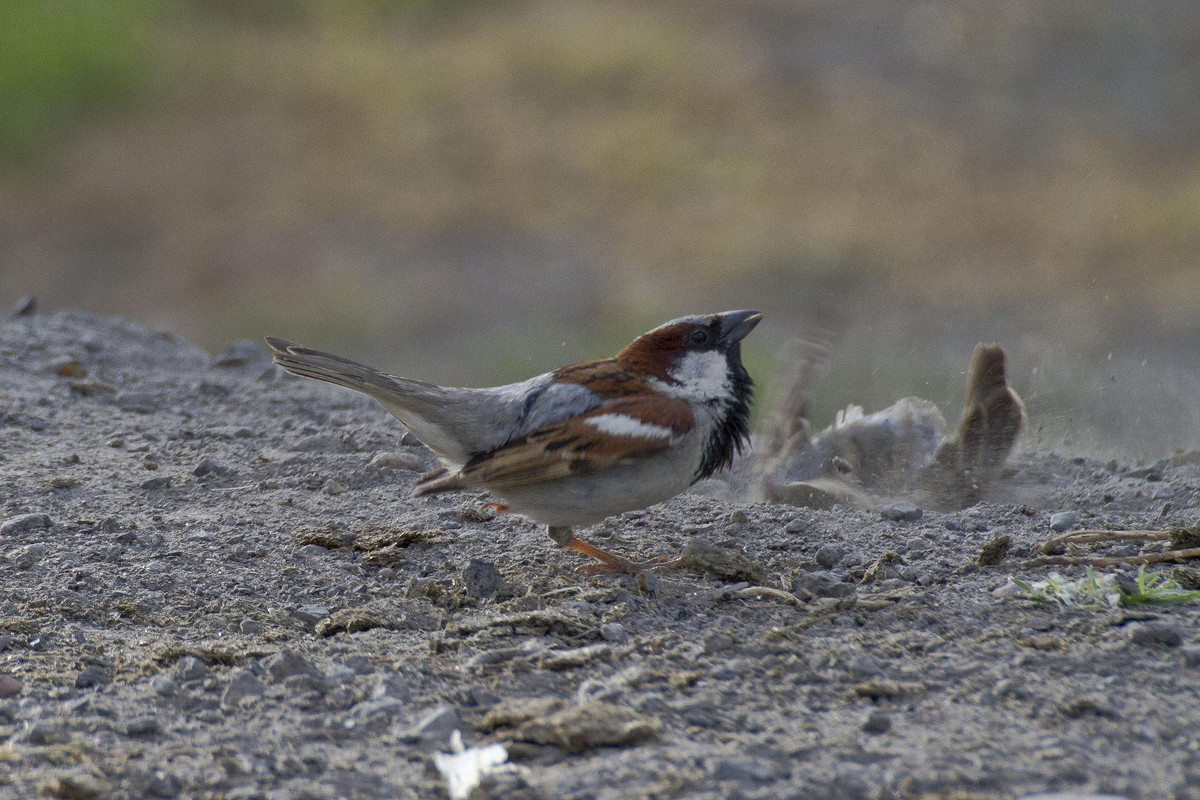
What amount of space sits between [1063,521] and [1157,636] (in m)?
1.28

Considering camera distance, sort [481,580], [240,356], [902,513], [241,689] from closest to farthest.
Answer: [241,689]
[481,580]
[902,513]
[240,356]

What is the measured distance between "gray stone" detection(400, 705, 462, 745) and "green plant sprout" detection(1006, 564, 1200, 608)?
1.71 metres

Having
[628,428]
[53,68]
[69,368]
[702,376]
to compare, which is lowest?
[628,428]

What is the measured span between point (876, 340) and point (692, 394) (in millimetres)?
4153

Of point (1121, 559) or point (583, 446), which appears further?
point (583, 446)

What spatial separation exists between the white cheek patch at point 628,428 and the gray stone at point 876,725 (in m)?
1.55

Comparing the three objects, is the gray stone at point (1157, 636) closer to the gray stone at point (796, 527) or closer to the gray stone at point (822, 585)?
the gray stone at point (822, 585)

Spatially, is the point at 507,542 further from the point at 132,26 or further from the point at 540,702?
the point at 132,26

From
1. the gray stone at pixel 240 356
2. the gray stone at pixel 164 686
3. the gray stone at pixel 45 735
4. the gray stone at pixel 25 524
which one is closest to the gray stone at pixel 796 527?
the gray stone at pixel 164 686

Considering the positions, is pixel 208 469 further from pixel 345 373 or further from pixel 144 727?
pixel 144 727

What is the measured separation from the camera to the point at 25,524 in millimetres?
4516

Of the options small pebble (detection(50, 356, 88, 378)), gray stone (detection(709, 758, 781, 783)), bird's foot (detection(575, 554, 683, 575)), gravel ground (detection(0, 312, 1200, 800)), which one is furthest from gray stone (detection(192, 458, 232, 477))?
gray stone (detection(709, 758, 781, 783))

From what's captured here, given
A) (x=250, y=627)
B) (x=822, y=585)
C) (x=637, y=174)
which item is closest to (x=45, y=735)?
(x=250, y=627)

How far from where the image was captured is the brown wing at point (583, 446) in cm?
419
